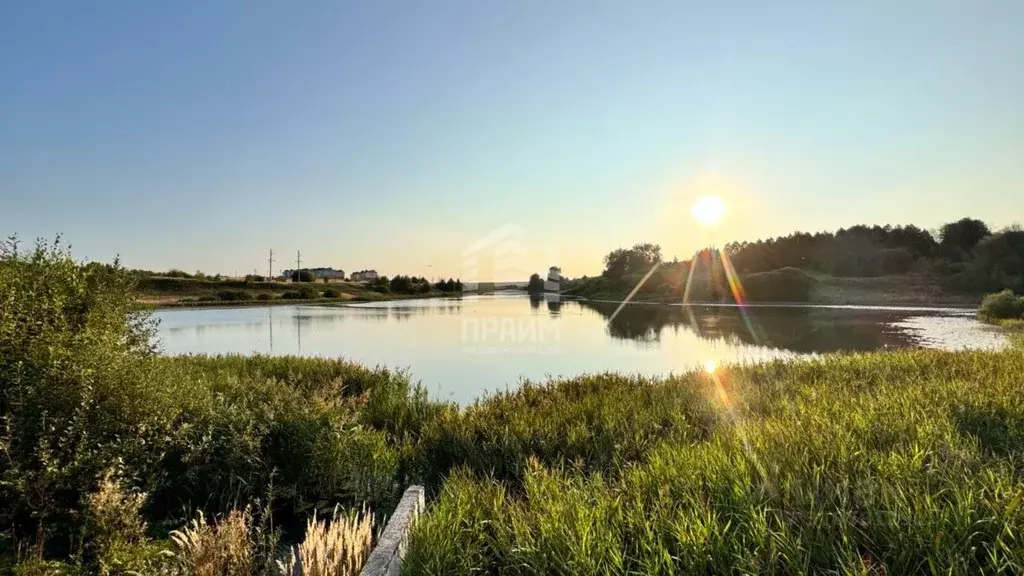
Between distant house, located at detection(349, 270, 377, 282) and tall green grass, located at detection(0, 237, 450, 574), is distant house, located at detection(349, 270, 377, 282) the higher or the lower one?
the higher one

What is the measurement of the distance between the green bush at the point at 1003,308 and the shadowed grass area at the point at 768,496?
2683cm

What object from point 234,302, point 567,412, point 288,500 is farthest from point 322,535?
point 234,302

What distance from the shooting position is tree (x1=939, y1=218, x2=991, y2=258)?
62694 mm

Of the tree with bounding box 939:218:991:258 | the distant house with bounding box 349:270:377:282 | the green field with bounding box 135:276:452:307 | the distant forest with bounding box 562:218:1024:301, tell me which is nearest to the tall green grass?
the green field with bounding box 135:276:452:307

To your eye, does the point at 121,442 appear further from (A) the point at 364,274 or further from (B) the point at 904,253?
(A) the point at 364,274

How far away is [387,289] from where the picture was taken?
262 ft

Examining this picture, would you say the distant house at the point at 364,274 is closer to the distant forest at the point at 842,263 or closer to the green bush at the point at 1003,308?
the distant forest at the point at 842,263

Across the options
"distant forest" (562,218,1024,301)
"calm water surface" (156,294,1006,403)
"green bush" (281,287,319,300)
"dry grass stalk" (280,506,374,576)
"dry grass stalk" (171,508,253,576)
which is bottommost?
"calm water surface" (156,294,1006,403)

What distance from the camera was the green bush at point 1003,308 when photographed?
2345 centimetres

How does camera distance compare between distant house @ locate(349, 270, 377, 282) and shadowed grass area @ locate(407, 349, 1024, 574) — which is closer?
shadowed grass area @ locate(407, 349, 1024, 574)

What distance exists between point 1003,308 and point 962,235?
182 feet

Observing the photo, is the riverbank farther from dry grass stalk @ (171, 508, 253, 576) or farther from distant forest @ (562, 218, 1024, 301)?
dry grass stalk @ (171, 508, 253, 576)

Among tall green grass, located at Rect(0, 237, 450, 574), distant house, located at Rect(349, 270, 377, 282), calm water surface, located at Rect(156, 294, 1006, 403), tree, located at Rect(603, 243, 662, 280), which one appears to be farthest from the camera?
distant house, located at Rect(349, 270, 377, 282)

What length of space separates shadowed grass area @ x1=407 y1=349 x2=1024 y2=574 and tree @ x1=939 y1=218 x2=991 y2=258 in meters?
80.0
